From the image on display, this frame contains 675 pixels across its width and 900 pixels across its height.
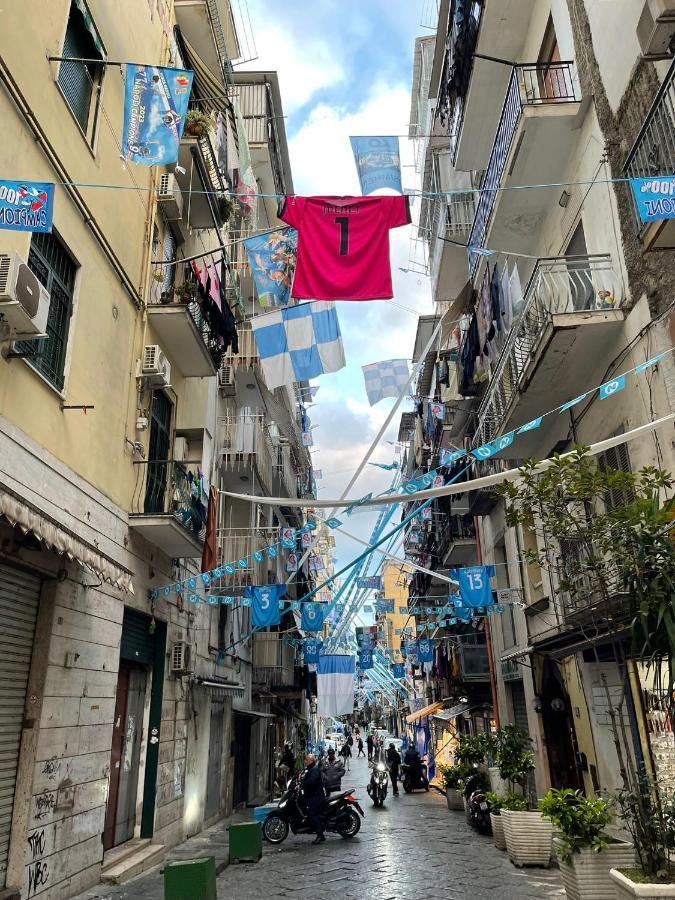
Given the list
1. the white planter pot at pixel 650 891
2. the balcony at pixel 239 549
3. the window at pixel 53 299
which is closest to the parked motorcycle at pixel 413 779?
the balcony at pixel 239 549

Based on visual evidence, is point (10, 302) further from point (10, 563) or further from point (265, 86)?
point (265, 86)

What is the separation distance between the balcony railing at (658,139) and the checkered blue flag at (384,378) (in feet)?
25.8

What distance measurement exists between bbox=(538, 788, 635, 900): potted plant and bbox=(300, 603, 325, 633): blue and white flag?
1098 cm

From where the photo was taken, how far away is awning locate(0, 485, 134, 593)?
5.50 meters

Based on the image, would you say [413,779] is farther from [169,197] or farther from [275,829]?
[169,197]

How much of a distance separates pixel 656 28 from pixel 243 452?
44.9 feet

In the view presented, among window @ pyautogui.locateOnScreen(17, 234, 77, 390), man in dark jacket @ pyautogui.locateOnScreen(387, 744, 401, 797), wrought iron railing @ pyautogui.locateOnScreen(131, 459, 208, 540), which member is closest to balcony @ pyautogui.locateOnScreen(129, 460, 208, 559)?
wrought iron railing @ pyautogui.locateOnScreen(131, 459, 208, 540)

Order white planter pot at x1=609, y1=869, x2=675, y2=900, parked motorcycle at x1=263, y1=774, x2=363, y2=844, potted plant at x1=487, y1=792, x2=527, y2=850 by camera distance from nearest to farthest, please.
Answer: white planter pot at x1=609, y1=869, x2=675, y2=900, potted plant at x1=487, y1=792, x2=527, y2=850, parked motorcycle at x1=263, y1=774, x2=363, y2=844

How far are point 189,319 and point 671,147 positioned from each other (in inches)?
315

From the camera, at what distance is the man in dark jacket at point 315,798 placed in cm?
1220

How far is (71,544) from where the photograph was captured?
6566 mm

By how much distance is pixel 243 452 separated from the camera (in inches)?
729

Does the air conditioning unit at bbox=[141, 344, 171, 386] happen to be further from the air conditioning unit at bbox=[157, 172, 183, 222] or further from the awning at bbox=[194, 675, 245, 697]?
the awning at bbox=[194, 675, 245, 697]

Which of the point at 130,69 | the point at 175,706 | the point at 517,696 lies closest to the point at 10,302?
the point at 130,69
